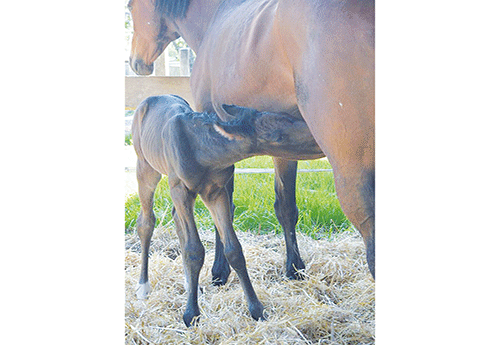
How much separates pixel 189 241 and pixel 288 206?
2.68 feet

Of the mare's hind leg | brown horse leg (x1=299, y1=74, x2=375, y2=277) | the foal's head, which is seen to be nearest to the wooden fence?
the mare's hind leg

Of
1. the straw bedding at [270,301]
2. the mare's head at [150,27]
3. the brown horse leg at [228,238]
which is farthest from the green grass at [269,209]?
the brown horse leg at [228,238]

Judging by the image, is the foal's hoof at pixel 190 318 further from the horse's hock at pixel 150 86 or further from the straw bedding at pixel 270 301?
the horse's hock at pixel 150 86

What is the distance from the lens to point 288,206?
2.69m

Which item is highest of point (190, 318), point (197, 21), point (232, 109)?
point (197, 21)

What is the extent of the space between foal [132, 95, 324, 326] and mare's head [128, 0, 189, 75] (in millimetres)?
410

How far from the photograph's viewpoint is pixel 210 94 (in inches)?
81.3

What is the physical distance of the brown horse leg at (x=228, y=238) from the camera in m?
1.98

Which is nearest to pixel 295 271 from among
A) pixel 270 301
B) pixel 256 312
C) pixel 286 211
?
pixel 286 211

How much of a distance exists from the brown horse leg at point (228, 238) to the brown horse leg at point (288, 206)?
63cm

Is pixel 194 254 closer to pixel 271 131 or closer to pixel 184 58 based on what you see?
pixel 271 131

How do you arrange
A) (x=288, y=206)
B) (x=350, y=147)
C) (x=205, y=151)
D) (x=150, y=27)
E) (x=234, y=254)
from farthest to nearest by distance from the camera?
(x=288, y=206), (x=150, y=27), (x=234, y=254), (x=205, y=151), (x=350, y=147)
